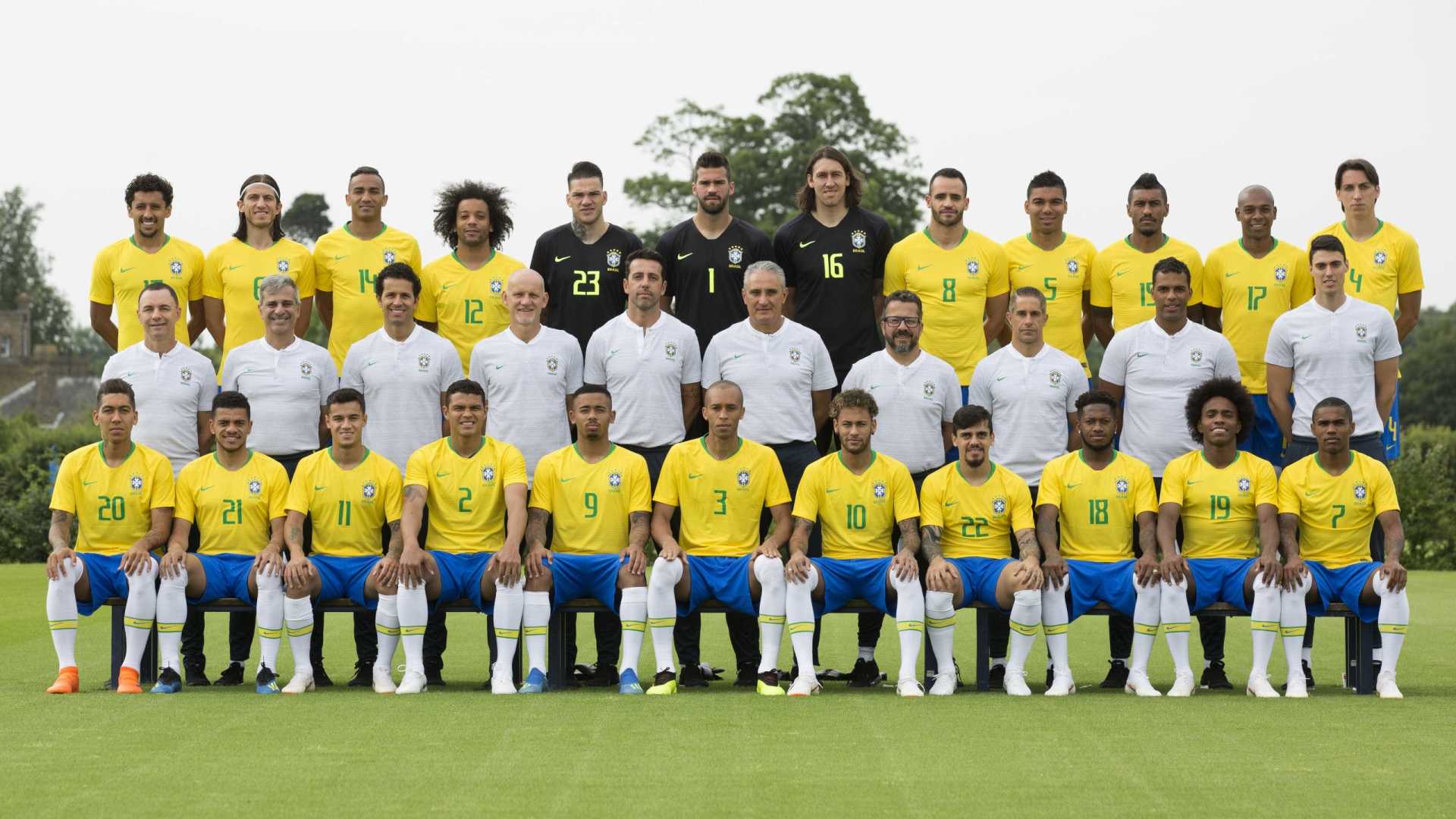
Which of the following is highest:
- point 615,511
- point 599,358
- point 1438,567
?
point 599,358

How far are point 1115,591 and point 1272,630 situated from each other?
0.80 meters

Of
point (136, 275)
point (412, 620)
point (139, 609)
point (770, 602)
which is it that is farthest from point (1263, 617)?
point (136, 275)

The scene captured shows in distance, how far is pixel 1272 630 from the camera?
8.52 m

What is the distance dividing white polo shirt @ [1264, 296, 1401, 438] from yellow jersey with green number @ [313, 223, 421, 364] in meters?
5.03

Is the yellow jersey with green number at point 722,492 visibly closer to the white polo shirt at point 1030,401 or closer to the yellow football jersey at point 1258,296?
the white polo shirt at point 1030,401

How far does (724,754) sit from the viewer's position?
6.32 meters

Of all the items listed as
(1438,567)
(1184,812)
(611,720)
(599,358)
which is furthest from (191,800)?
(1438,567)

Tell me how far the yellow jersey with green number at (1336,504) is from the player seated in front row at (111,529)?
5.90 m

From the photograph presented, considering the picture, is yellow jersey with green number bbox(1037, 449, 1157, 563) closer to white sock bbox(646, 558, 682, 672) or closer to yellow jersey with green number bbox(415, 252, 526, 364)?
white sock bbox(646, 558, 682, 672)

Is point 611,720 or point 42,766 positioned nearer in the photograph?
point 42,766

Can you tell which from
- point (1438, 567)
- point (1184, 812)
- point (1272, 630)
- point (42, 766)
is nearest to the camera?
point (1184, 812)

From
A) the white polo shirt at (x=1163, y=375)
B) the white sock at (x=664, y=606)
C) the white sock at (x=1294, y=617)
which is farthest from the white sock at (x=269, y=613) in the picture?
the white sock at (x=1294, y=617)

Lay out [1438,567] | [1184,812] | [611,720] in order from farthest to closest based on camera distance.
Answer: [1438,567] → [611,720] → [1184,812]

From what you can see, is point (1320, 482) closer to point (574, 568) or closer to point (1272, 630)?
point (1272, 630)
